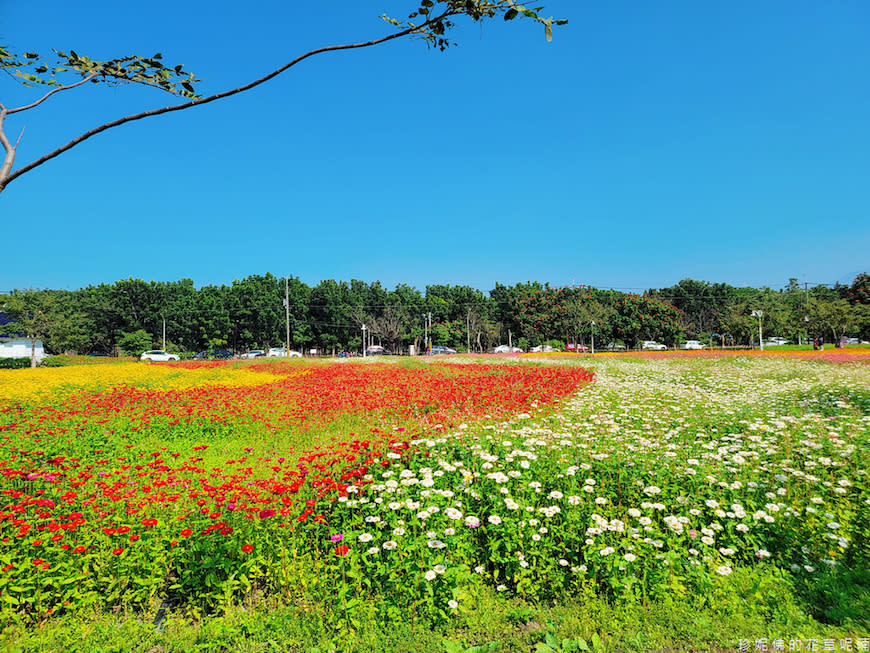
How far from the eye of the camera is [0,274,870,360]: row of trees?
55031mm

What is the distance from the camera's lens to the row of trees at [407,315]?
55.0 m

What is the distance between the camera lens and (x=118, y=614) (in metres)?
3.25

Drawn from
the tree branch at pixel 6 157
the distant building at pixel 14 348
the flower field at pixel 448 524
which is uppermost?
the tree branch at pixel 6 157

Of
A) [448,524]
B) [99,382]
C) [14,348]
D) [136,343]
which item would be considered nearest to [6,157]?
[448,524]

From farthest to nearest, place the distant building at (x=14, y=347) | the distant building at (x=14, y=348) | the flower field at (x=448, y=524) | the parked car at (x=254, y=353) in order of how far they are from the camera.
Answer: the parked car at (x=254, y=353) → the distant building at (x=14, y=348) → the distant building at (x=14, y=347) → the flower field at (x=448, y=524)

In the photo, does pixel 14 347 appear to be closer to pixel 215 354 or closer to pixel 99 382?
pixel 215 354

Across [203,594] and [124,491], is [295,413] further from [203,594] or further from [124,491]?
A: [203,594]

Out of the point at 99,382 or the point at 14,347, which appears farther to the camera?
the point at 14,347

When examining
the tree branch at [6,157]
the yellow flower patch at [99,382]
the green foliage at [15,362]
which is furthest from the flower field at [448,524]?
the green foliage at [15,362]

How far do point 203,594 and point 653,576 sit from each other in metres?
3.73

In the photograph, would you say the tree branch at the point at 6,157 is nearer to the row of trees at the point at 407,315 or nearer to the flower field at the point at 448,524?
the flower field at the point at 448,524

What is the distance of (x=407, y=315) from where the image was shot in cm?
6506

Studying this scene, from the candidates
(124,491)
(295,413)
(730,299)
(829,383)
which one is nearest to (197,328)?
(295,413)

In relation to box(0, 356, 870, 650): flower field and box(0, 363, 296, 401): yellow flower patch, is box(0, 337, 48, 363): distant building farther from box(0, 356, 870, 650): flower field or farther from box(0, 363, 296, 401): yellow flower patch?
box(0, 356, 870, 650): flower field
